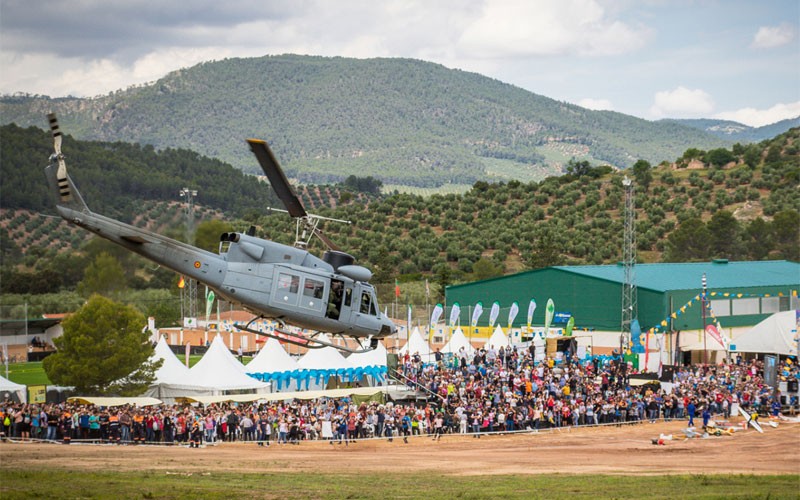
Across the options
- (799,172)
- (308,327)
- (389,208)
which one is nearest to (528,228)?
(389,208)

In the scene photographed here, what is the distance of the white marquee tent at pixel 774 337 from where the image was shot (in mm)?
47625

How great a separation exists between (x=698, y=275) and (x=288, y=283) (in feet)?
165

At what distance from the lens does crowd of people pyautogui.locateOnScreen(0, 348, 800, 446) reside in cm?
3275

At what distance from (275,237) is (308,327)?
21824mm

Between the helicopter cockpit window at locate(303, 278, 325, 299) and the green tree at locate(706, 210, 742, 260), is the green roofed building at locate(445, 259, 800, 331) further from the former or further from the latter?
the helicopter cockpit window at locate(303, 278, 325, 299)

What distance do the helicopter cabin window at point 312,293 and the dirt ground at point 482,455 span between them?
8.15 m

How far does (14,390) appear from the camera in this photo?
35812mm

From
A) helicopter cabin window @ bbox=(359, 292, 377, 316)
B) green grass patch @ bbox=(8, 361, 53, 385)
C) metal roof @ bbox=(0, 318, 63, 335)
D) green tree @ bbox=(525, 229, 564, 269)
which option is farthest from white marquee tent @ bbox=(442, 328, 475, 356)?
green tree @ bbox=(525, 229, 564, 269)

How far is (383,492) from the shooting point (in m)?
23.2

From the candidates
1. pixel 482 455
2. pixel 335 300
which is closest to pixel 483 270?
pixel 482 455

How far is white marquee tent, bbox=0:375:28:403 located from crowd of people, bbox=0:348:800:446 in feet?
7.74

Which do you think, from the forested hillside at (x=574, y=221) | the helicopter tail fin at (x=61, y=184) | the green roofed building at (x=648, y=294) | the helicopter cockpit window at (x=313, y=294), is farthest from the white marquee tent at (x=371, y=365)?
the helicopter tail fin at (x=61, y=184)

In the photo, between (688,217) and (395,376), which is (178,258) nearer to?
(395,376)

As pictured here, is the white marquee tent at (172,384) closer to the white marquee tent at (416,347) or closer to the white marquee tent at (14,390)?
the white marquee tent at (14,390)
